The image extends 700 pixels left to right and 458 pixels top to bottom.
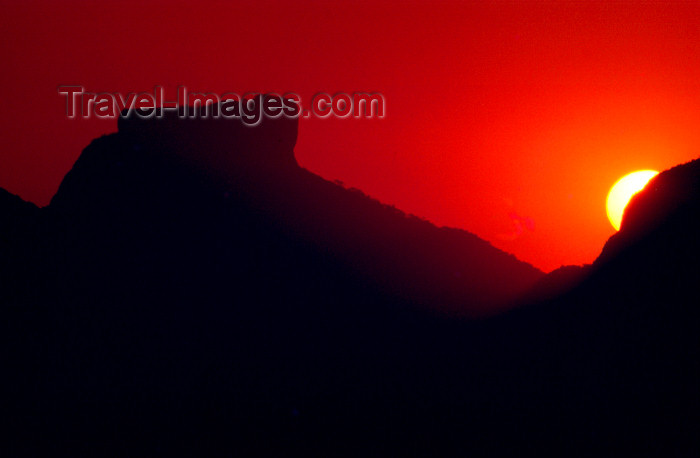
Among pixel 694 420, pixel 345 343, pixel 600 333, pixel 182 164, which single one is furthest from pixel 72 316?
pixel 694 420

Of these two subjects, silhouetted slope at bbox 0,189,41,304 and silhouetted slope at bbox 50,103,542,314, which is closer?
silhouetted slope at bbox 50,103,542,314

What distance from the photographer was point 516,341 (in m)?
20.5

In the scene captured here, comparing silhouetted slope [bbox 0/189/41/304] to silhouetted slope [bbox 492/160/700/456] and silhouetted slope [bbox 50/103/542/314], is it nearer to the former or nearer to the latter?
silhouetted slope [bbox 50/103/542/314]

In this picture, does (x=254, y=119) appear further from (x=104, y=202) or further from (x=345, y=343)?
(x=345, y=343)

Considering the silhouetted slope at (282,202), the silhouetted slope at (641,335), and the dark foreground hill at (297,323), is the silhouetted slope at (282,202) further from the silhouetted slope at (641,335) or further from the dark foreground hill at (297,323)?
the silhouetted slope at (641,335)

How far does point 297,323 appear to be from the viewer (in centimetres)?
2550

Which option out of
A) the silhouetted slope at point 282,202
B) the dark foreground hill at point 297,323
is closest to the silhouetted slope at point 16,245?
the dark foreground hill at point 297,323

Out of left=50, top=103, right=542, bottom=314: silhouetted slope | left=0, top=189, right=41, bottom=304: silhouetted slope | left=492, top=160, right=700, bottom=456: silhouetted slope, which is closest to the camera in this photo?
left=492, top=160, right=700, bottom=456: silhouetted slope

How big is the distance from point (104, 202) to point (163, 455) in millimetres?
15781

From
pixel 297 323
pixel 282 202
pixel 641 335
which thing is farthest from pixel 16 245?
pixel 641 335

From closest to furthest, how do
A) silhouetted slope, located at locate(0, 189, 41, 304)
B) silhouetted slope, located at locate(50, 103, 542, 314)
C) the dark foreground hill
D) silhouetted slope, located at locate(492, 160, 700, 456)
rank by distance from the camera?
silhouetted slope, located at locate(492, 160, 700, 456), the dark foreground hill, silhouetted slope, located at locate(50, 103, 542, 314), silhouetted slope, located at locate(0, 189, 41, 304)

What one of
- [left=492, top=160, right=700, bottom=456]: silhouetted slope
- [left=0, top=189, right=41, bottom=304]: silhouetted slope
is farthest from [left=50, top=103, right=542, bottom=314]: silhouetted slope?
[left=492, top=160, right=700, bottom=456]: silhouetted slope

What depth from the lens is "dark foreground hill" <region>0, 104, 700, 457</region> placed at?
52.1ft

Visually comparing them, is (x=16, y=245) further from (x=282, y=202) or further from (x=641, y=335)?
(x=641, y=335)
